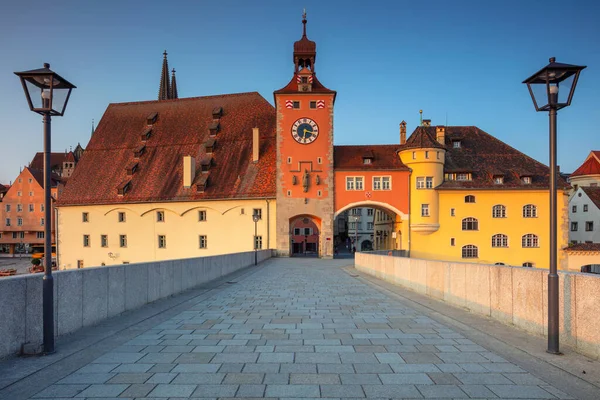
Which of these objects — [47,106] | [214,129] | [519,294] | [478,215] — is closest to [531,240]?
[478,215]

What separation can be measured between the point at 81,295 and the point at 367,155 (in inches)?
1608

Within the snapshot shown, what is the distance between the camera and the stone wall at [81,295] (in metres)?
6.43

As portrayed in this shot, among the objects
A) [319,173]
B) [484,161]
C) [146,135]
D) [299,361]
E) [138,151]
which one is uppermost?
[146,135]

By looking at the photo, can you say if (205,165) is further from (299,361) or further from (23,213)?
(23,213)

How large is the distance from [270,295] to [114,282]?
5306mm

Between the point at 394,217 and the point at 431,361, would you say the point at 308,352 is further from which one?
the point at 394,217

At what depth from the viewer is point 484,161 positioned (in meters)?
50.2

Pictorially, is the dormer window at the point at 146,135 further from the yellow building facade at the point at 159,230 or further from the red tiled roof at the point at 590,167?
the red tiled roof at the point at 590,167

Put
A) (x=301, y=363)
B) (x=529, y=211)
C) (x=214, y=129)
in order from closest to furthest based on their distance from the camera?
1. (x=301, y=363)
2. (x=529, y=211)
3. (x=214, y=129)

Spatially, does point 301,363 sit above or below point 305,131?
below

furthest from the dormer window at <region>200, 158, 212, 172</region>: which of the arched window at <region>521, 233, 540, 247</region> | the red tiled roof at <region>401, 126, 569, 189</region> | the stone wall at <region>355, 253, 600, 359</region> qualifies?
the stone wall at <region>355, 253, 600, 359</region>

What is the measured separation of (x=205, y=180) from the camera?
161 ft

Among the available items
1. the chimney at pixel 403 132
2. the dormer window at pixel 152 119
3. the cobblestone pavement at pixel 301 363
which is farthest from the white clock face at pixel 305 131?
the cobblestone pavement at pixel 301 363

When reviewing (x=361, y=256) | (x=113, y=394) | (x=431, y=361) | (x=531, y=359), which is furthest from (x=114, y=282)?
(x=361, y=256)
